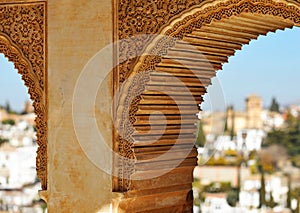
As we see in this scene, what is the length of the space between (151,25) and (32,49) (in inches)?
39.2

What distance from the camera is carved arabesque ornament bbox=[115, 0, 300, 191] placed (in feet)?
16.7

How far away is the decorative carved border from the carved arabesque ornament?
0.65 m

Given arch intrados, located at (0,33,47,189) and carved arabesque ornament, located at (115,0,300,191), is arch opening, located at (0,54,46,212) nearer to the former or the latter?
arch intrados, located at (0,33,47,189)

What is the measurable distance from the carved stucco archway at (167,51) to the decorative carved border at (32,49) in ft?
2.09

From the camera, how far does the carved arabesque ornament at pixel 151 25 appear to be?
5098mm

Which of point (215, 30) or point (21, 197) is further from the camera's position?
point (21, 197)

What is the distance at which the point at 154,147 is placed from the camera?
19.2ft

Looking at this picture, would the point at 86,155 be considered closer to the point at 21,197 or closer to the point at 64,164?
the point at 64,164

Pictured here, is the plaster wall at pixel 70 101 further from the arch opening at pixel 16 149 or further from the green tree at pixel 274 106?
the green tree at pixel 274 106

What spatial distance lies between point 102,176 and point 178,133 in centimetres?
89

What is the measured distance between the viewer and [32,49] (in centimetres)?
578

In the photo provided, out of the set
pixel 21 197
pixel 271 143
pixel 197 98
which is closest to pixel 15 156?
pixel 21 197

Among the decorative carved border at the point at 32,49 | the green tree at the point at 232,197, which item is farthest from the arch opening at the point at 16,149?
the decorative carved border at the point at 32,49

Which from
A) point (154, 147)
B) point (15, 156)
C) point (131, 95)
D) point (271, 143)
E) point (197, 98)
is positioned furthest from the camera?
point (271, 143)
